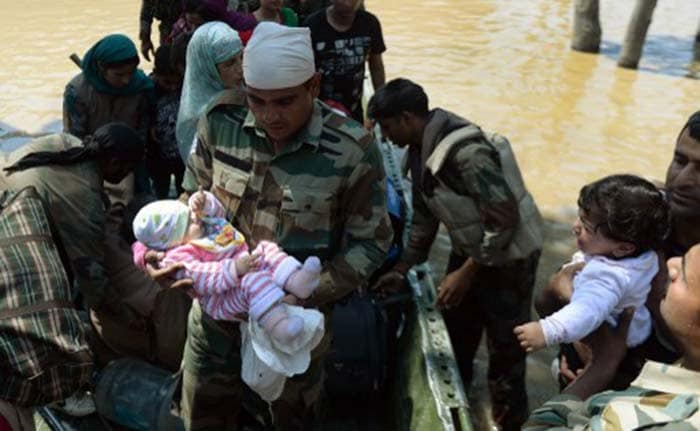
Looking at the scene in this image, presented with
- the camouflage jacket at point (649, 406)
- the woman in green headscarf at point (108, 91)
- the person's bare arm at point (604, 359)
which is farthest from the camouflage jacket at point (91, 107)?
the camouflage jacket at point (649, 406)

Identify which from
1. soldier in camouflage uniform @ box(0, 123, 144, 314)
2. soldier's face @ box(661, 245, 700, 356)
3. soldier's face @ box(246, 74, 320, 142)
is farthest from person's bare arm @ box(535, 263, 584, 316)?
soldier in camouflage uniform @ box(0, 123, 144, 314)

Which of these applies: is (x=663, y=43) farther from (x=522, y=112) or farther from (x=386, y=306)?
(x=386, y=306)

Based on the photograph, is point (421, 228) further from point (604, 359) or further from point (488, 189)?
point (604, 359)

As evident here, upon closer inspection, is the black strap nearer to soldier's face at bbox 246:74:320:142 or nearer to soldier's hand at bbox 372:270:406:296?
soldier's face at bbox 246:74:320:142

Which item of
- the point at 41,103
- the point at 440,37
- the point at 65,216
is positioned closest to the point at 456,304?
the point at 65,216

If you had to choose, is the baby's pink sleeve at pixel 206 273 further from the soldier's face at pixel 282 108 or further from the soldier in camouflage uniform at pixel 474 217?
the soldier in camouflage uniform at pixel 474 217

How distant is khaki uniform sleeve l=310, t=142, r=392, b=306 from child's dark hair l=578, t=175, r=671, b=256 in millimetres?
767

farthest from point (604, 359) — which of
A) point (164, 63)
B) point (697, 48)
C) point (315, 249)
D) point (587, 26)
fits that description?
point (697, 48)

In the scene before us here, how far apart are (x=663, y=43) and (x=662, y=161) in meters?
6.00

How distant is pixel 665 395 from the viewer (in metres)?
1.48

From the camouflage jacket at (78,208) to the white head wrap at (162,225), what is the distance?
0.72m

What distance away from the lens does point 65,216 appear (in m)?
2.77

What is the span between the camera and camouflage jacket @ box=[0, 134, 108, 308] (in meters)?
2.76

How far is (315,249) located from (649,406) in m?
1.30
